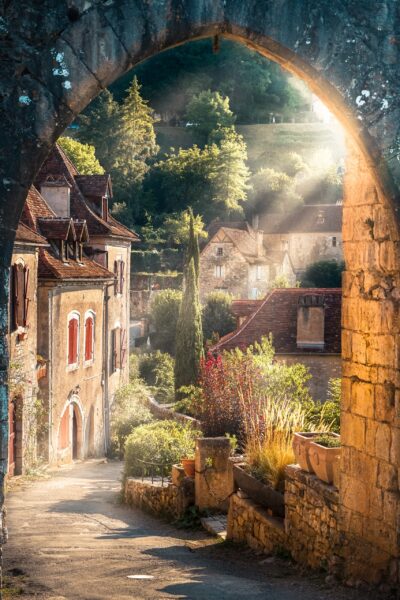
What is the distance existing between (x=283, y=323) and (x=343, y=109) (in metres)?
19.8

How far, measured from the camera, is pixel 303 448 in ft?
23.5

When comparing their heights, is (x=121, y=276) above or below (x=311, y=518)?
above

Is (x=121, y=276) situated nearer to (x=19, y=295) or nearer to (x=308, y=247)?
(x=19, y=295)

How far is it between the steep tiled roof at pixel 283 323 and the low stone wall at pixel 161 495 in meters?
9.79

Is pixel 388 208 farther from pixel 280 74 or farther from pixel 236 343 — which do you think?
pixel 280 74

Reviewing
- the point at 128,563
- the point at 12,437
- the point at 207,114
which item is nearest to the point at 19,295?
the point at 12,437

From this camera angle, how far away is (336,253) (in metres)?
58.2

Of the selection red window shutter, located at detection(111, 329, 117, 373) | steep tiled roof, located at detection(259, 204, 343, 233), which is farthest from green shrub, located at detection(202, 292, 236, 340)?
steep tiled roof, located at detection(259, 204, 343, 233)

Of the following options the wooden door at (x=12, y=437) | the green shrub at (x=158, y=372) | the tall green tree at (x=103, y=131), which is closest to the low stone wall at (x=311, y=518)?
the wooden door at (x=12, y=437)

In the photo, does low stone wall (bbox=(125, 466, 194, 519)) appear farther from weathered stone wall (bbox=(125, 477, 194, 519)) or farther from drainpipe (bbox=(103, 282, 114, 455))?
drainpipe (bbox=(103, 282, 114, 455))

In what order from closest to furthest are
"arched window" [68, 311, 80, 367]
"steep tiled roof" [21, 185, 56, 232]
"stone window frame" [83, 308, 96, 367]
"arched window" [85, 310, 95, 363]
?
"steep tiled roof" [21, 185, 56, 232], "arched window" [68, 311, 80, 367], "stone window frame" [83, 308, 96, 367], "arched window" [85, 310, 95, 363]

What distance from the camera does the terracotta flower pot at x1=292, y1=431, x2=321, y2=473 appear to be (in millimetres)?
7125

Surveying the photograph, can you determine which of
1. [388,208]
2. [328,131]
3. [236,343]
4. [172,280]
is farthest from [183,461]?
[328,131]

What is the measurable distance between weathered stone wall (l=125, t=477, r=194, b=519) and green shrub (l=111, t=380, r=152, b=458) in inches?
435
